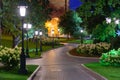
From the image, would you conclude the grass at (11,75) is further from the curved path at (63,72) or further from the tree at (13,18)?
the tree at (13,18)

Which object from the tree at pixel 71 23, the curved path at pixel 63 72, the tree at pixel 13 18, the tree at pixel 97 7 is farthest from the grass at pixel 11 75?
the tree at pixel 71 23

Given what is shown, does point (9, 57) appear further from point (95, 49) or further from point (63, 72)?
point (95, 49)

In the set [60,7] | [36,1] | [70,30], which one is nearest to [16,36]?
[36,1]

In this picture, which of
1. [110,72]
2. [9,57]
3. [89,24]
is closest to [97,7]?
[110,72]

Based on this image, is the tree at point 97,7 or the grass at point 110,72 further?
the tree at point 97,7

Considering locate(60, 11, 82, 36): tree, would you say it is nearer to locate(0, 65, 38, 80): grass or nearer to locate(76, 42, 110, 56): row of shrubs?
locate(76, 42, 110, 56): row of shrubs

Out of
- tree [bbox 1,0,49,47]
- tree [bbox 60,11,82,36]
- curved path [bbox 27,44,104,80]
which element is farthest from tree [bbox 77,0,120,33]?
tree [bbox 60,11,82,36]

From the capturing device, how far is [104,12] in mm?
39031

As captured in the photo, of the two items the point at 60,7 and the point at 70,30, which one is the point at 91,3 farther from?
the point at 60,7

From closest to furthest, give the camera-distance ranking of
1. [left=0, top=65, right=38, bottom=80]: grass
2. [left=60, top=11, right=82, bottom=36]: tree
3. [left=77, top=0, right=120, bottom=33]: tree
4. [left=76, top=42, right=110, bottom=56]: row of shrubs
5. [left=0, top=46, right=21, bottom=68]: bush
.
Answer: [left=0, top=65, right=38, bottom=80]: grass, [left=0, top=46, right=21, bottom=68]: bush, [left=77, top=0, right=120, bottom=33]: tree, [left=76, top=42, right=110, bottom=56]: row of shrubs, [left=60, top=11, right=82, bottom=36]: tree

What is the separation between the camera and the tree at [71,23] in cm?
10088

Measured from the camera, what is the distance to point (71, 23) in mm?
102000

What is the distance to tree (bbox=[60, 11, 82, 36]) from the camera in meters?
101

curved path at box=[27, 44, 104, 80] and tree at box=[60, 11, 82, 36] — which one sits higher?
tree at box=[60, 11, 82, 36]
